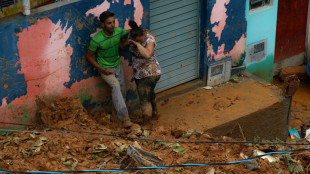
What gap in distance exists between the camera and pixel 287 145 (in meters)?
8.34

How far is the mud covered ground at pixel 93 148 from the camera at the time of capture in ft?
23.5

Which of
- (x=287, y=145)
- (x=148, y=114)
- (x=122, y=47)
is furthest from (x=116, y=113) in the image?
(x=287, y=145)

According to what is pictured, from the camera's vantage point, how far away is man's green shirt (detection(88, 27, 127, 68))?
859cm

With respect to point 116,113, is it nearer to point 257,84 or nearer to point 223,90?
point 223,90

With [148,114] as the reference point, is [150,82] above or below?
above

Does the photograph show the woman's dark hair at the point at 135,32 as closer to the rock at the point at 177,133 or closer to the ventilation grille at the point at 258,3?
the rock at the point at 177,133

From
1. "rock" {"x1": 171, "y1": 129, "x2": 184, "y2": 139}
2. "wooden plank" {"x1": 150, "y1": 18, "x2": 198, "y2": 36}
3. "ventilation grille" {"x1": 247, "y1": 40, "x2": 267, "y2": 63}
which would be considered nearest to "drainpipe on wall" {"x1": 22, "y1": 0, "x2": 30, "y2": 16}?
"wooden plank" {"x1": 150, "y1": 18, "x2": 198, "y2": 36}

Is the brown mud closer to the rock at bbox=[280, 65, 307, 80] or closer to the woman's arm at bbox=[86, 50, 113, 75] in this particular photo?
the woman's arm at bbox=[86, 50, 113, 75]

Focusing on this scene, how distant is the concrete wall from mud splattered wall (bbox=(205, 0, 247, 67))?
0.98 ft

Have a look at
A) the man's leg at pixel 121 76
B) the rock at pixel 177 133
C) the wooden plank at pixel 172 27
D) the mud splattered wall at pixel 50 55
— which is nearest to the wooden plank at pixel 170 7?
the wooden plank at pixel 172 27

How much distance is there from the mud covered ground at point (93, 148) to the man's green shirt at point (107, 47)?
2.73ft

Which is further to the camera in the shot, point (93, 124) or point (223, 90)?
point (223, 90)

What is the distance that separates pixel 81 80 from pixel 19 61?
124cm

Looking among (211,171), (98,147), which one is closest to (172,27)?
(98,147)
